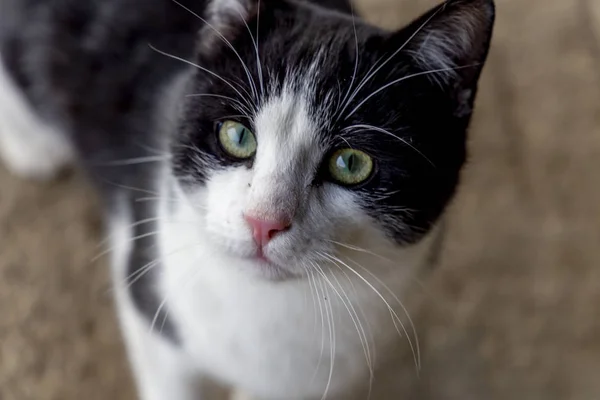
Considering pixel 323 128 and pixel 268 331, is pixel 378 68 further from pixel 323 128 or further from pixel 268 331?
pixel 268 331

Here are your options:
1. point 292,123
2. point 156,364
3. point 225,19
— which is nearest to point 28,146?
point 156,364

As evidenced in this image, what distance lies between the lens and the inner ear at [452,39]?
0.72 m

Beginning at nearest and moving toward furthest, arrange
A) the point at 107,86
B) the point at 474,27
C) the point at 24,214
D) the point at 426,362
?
the point at 474,27 → the point at 107,86 → the point at 426,362 → the point at 24,214

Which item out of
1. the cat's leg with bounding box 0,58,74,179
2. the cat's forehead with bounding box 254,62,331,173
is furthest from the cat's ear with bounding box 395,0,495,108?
the cat's leg with bounding box 0,58,74,179

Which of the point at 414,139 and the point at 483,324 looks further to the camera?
the point at 483,324

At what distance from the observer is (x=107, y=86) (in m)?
1.11

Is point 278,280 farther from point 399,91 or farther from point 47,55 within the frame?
point 47,55

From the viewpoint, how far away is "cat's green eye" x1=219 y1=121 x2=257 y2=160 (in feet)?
2.48

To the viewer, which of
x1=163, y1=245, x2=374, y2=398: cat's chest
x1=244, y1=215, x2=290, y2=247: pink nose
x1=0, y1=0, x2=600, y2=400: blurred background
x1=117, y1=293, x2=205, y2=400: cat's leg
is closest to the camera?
x1=244, y1=215, x2=290, y2=247: pink nose

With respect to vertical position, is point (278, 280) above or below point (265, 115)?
below

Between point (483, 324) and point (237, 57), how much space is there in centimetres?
70

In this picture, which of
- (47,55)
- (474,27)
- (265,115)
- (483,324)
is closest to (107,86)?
(47,55)

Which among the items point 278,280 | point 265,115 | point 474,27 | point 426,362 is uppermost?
point 474,27

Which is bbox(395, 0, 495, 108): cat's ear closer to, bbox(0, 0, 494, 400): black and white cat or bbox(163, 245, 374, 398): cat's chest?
bbox(0, 0, 494, 400): black and white cat
